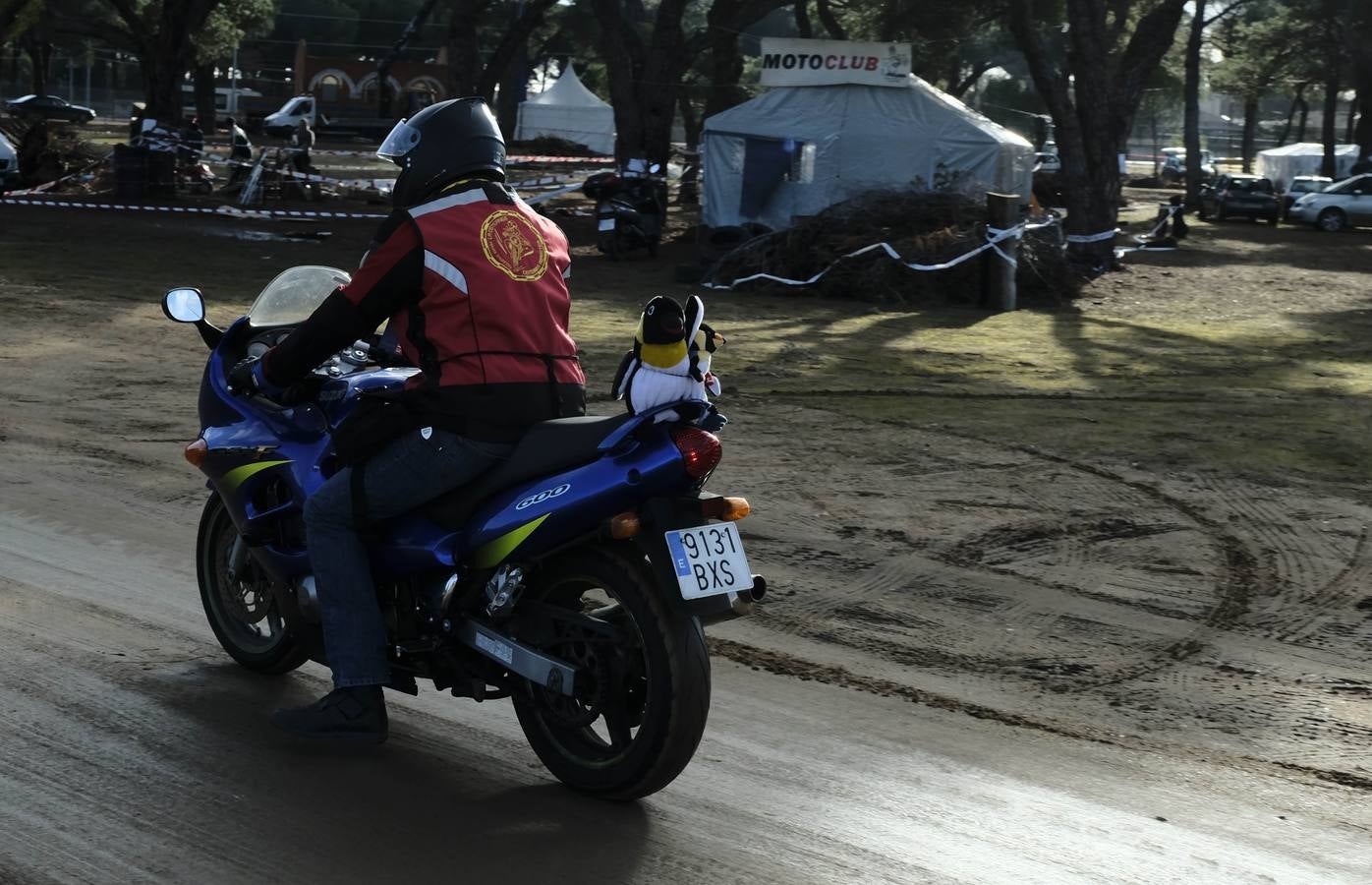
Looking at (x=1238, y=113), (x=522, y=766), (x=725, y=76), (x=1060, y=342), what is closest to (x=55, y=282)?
(x=1060, y=342)

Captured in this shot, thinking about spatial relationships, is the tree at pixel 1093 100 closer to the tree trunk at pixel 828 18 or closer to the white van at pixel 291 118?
the tree trunk at pixel 828 18

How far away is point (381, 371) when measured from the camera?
4.82 meters

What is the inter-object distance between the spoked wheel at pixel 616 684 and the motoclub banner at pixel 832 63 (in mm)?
23160

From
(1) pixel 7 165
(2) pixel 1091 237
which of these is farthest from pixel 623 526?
(1) pixel 7 165

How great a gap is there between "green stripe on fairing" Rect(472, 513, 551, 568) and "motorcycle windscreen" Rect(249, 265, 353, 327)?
1.35 m

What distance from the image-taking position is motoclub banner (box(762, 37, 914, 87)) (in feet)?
86.7

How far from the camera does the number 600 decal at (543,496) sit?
4113 millimetres

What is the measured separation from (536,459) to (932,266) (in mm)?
16950

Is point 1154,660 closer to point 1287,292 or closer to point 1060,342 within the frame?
point 1060,342

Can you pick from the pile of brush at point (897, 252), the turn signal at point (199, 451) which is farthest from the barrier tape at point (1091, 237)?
the turn signal at point (199, 451)

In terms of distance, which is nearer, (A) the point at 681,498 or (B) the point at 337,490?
(A) the point at 681,498

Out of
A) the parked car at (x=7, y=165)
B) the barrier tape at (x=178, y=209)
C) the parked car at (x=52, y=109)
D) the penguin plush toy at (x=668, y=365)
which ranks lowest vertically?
the penguin plush toy at (x=668, y=365)

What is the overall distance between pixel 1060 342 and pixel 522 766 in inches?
511

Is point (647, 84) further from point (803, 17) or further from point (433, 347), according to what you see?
point (433, 347)
